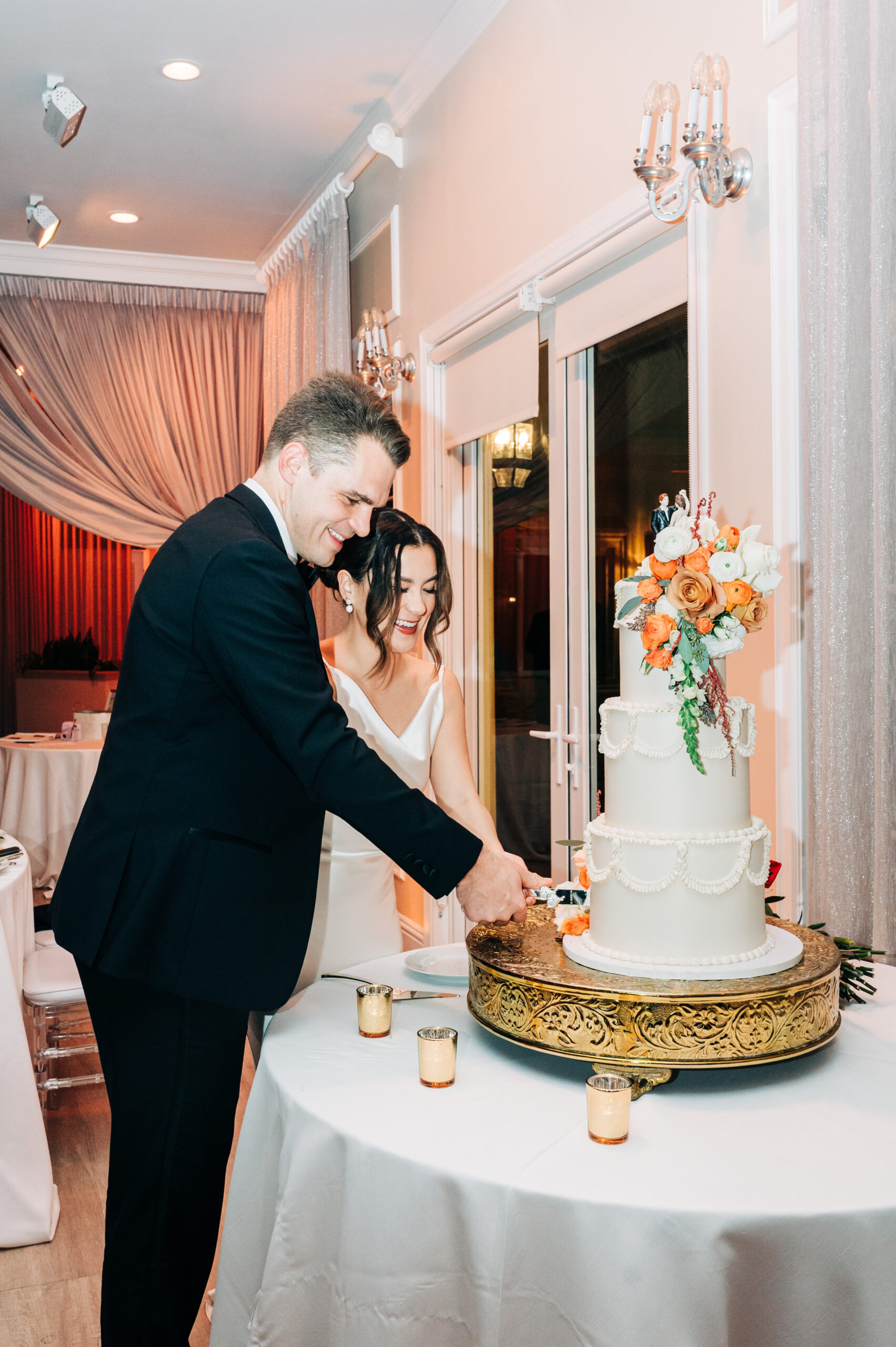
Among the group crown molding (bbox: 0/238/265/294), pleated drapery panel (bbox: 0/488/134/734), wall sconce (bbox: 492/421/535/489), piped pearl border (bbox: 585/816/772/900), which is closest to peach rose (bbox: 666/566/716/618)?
piped pearl border (bbox: 585/816/772/900)

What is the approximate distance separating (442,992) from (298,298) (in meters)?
4.96

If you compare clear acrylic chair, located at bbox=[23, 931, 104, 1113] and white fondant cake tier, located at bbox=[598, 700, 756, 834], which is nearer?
white fondant cake tier, located at bbox=[598, 700, 756, 834]

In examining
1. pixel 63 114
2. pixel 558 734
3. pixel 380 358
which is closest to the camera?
pixel 558 734

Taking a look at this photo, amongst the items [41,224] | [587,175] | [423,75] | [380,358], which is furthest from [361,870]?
[41,224]

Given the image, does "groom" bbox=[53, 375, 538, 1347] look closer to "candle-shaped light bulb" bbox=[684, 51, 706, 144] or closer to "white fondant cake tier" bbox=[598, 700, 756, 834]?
"white fondant cake tier" bbox=[598, 700, 756, 834]

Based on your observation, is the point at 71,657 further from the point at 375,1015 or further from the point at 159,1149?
the point at 375,1015

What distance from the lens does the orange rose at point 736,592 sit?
139 centimetres

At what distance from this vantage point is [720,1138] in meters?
1.23

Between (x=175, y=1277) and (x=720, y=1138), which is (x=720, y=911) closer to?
(x=720, y=1138)

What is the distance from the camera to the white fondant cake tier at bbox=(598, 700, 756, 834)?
4.63 feet

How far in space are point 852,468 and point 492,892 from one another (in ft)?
3.44

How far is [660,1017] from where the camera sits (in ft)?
4.33

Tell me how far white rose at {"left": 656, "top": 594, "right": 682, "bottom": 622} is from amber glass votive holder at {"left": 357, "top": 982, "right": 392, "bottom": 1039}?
0.67 m

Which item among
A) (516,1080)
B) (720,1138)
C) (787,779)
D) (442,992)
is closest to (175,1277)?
(442,992)
